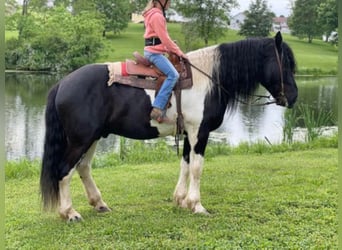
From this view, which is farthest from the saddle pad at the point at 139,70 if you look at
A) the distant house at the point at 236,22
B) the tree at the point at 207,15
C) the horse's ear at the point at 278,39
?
the distant house at the point at 236,22

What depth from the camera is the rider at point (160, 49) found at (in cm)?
409

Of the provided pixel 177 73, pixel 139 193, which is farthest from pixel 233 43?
pixel 139 193

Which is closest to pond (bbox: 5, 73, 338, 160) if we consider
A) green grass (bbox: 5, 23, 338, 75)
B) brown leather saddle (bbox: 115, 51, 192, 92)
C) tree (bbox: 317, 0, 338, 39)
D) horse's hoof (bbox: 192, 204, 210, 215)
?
tree (bbox: 317, 0, 338, 39)

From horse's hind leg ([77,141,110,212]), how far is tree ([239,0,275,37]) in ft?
155

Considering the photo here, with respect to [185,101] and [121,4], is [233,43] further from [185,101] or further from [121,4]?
[121,4]

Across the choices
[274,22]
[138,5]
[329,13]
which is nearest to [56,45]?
[138,5]

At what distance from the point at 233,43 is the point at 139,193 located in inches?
80.3

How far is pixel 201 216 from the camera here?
13.9ft

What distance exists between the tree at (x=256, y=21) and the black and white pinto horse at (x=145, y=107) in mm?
46698

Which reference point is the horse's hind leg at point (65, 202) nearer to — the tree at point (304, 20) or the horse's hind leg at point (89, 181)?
the horse's hind leg at point (89, 181)

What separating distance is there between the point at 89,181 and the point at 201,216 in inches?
46.3

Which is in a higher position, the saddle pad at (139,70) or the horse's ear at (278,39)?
the horse's ear at (278,39)

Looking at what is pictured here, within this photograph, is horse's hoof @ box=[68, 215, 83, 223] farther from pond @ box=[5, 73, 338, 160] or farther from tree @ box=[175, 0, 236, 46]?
tree @ box=[175, 0, 236, 46]

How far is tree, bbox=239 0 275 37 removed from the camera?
51.3m
